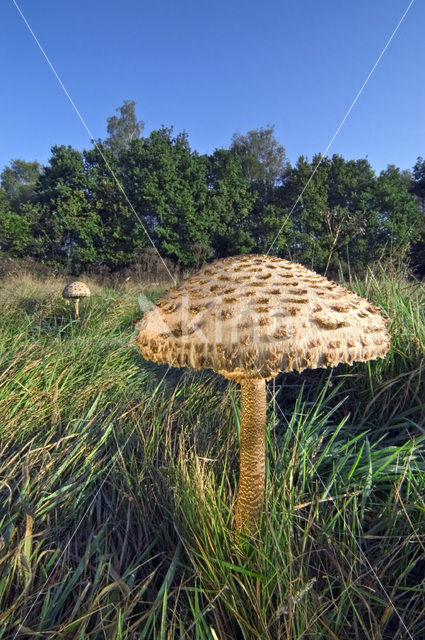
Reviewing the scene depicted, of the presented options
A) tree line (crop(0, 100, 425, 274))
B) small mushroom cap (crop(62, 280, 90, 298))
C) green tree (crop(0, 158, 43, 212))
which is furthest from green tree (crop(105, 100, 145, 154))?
small mushroom cap (crop(62, 280, 90, 298))

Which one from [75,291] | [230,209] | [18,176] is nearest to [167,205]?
[230,209]

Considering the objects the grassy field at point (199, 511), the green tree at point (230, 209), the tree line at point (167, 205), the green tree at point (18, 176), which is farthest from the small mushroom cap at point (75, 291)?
the green tree at point (18, 176)

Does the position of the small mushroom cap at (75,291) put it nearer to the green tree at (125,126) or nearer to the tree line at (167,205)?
the tree line at (167,205)

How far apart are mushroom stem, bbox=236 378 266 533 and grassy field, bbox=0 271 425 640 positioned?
0.30ft

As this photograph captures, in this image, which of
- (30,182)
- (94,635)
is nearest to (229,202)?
(94,635)

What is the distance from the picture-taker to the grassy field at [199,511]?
1.46m

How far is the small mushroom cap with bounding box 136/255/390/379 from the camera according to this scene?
119 cm

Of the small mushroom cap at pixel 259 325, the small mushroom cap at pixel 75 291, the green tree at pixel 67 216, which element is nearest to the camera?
the small mushroom cap at pixel 259 325

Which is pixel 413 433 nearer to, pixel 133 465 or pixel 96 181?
pixel 133 465

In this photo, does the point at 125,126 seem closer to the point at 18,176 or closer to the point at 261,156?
the point at 261,156

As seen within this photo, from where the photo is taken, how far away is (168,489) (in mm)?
2033

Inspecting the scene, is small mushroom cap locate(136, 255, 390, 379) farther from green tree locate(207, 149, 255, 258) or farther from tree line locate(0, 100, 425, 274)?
green tree locate(207, 149, 255, 258)

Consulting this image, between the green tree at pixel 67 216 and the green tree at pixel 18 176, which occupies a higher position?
the green tree at pixel 18 176

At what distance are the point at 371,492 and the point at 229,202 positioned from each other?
86.6ft
